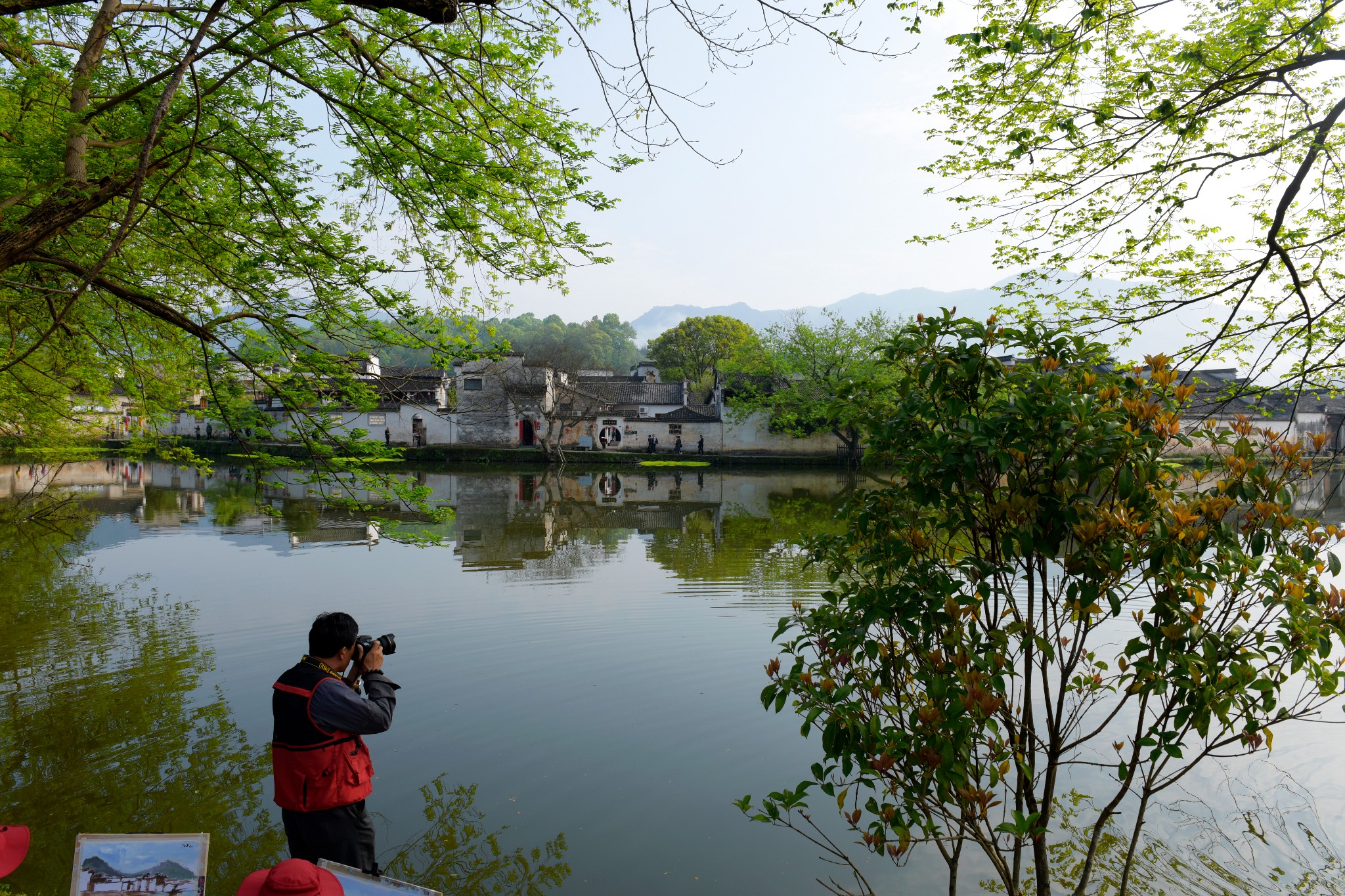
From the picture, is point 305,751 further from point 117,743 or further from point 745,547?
point 745,547

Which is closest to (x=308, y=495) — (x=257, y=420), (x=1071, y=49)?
(x=257, y=420)

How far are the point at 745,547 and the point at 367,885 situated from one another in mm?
12603

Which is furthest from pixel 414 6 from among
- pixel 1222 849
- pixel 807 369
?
pixel 807 369

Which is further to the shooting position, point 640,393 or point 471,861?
point 640,393

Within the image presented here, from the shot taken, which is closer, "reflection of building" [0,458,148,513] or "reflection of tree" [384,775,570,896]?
"reflection of tree" [384,775,570,896]

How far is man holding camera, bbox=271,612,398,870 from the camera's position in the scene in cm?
293

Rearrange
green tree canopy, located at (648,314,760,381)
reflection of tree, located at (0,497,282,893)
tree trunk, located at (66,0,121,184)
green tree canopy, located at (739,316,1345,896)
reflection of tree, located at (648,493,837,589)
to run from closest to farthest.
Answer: green tree canopy, located at (739,316,1345,896), tree trunk, located at (66,0,121,184), reflection of tree, located at (0,497,282,893), reflection of tree, located at (648,493,837,589), green tree canopy, located at (648,314,760,381)

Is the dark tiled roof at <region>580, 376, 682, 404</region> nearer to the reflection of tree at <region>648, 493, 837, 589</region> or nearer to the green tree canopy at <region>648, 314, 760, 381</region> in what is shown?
the green tree canopy at <region>648, 314, 760, 381</region>

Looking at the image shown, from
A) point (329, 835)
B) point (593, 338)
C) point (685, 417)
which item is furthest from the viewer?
point (593, 338)

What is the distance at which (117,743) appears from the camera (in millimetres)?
5641

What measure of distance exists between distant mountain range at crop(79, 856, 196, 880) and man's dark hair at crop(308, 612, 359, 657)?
935 millimetres

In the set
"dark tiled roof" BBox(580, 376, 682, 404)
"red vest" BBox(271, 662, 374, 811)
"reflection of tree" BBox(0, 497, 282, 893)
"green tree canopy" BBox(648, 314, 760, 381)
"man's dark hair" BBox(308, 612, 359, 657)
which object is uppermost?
"green tree canopy" BBox(648, 314, 760, 381)

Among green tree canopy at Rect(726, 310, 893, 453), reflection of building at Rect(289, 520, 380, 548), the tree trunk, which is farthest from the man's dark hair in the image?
green tree canopy at Rect(726, 310, 893, 453)

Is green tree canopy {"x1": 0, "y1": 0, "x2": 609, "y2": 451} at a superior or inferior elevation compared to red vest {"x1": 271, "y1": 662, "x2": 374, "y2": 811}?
superior
